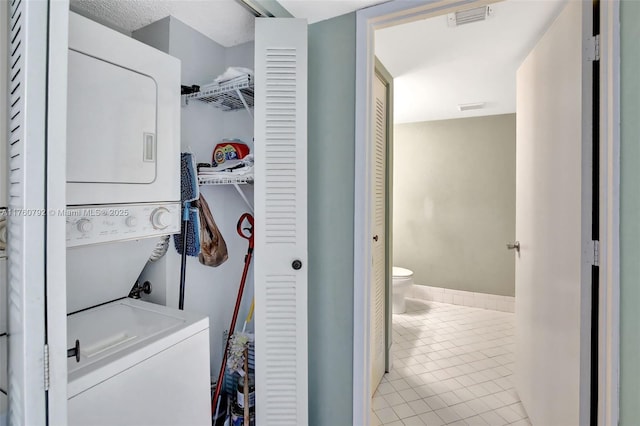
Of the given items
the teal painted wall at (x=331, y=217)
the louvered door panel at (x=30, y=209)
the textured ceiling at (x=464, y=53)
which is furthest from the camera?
the textured ceiling at (x=464, y=53)

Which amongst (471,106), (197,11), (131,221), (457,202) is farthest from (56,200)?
(457,202)

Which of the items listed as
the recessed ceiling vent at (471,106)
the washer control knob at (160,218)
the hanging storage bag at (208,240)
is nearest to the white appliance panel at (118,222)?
the washer control knob at (160,218)

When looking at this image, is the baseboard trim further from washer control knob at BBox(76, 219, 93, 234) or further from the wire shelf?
washer control knob at BBox(76, 219, 93, 234)

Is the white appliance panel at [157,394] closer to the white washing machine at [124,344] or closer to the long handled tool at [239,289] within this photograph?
the white washing machine at [124,344]

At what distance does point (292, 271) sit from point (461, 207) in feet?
10.4

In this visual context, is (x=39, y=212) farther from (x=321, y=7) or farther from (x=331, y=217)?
(x=321, y=7)

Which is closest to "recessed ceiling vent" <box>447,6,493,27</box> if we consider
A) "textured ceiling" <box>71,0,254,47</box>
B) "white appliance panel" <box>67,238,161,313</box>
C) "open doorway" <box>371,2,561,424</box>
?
"open doorway" <box>371,2,561,424</box>

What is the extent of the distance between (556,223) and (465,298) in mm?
2883

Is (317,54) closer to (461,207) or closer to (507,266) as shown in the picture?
(461,207)

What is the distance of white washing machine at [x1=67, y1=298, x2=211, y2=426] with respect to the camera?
0.95 m

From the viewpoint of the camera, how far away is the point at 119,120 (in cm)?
119

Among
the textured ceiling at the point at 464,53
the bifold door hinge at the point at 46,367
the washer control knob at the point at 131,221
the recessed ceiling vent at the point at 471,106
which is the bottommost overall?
the bifold door hinge at the point at 46,367
